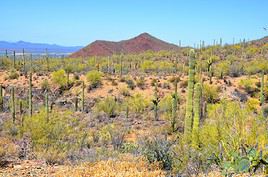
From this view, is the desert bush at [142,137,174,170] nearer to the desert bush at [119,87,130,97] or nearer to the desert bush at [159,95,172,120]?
the desert bush at [159,95,172,120]

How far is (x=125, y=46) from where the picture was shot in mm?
97875

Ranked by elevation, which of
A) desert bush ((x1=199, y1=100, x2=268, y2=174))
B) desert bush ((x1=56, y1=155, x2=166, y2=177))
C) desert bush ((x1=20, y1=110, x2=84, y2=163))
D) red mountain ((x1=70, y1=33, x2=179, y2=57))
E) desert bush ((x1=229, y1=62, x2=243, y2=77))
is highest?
red mountain ((x1=70, y1=33, x2=179, y2=57))

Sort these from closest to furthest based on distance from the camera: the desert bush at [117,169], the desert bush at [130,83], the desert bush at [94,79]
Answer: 1. the desert bush at [117,169]
2. the desert bush at [130,83]
3. the desert bush at [94,79]

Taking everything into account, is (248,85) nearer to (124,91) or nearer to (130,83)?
(130,83)

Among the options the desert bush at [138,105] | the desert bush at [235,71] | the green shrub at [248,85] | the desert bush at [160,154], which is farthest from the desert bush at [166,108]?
the desert bush at [160,154]

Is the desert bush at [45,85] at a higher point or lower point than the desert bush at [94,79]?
lower

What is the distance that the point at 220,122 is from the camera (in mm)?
10828

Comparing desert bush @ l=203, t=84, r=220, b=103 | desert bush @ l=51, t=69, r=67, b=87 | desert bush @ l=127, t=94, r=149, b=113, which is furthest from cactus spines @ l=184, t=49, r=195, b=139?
desert bush @ l=51, t=69, r=67, b=87

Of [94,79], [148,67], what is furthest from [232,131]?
[148,67]

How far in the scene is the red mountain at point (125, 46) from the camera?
300 ft

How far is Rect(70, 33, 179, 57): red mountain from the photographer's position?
300 feet

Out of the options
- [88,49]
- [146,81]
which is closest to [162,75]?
[146,81]

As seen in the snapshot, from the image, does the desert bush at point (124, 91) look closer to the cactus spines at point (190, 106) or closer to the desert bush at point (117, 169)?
the cactus spines at point (190, 106)

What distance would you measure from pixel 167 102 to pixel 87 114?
6.38 metres
